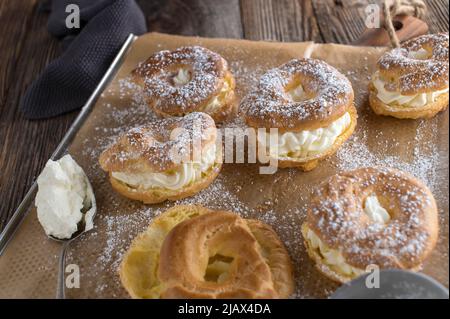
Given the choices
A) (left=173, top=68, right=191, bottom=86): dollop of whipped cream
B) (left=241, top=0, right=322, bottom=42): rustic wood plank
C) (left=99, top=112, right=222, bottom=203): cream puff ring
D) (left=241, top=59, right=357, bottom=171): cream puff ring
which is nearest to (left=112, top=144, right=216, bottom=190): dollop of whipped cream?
(left=99, top=112, right=222, bottom=203): cream puff ring

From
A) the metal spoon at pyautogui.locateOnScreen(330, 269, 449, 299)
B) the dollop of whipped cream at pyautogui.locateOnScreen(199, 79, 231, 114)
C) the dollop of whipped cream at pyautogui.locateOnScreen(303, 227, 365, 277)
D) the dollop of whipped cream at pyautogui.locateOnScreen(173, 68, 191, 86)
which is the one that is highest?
the metal spoon at pyautogui.locateOnScreen(330, 269, 449, 299)

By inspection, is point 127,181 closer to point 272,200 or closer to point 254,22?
point 272,200

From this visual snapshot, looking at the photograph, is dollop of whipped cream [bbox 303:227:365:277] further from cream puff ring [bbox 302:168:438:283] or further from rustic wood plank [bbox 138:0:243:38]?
rustic wood plank [bbox 138:0:243:38]

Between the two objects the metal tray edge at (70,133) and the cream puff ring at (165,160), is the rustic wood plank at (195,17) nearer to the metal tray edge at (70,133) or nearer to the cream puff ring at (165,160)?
the metal tray edge at (70,133)

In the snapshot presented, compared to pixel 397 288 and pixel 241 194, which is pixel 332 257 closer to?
pixel 397 288

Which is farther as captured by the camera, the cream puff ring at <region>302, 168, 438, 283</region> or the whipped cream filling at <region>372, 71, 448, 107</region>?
the whipped cream filling at <region>372, 71, 448, 107</region>

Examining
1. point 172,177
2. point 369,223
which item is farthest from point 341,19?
point 369,223

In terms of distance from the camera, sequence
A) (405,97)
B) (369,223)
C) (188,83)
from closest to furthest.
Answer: (369,223) < (405,97) < (188,83)

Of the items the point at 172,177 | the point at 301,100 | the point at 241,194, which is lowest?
the point at 241,194

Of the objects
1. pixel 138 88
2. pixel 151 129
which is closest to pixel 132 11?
pixel 138 88
